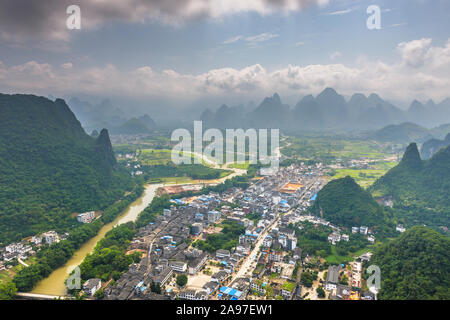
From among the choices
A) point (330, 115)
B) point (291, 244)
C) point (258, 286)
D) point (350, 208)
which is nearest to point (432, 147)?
point (350, 208)

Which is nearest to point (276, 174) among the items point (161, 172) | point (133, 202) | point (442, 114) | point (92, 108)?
point (161, 172)

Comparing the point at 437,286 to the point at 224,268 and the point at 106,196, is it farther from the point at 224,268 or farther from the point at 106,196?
the point at 106,196

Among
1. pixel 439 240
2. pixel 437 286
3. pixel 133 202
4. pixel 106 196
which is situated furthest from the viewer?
pixel 133 202

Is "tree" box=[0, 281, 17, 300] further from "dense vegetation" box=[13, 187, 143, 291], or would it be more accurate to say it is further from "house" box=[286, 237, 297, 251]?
"house" box=[286, 237, 297, 251]

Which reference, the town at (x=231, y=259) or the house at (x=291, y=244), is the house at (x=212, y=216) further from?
the house at (x=291, y=244)

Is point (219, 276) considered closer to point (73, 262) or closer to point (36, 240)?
point (73, 262)
